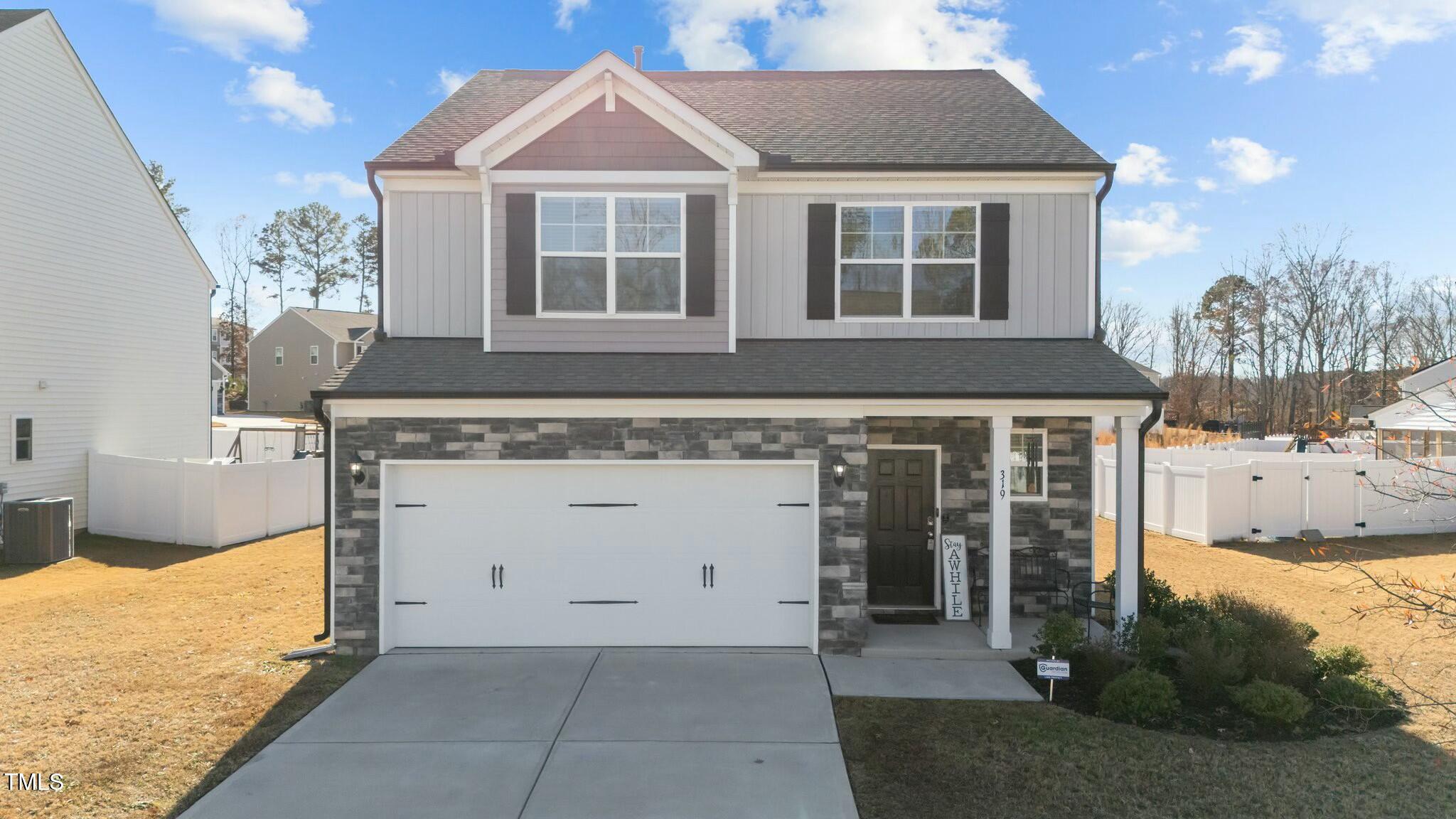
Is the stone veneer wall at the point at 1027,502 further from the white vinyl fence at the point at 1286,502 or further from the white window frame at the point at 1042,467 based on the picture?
the white vinyl fence at the point at 1286,502

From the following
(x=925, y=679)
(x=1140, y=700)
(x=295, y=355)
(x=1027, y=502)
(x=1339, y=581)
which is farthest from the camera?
(x=295, y=355)

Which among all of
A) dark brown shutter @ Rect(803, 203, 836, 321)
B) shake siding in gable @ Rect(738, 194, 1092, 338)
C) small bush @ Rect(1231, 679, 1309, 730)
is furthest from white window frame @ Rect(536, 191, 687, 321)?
small bush @ Rect(1231, 679, 1309, 730)

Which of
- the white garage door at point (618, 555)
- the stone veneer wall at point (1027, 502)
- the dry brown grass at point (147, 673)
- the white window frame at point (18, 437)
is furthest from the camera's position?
the white window frame at point (18, 437)

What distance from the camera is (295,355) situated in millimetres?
42469

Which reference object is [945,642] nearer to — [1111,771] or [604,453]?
[1111,771]

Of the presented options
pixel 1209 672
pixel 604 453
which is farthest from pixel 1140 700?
pixel 604 453

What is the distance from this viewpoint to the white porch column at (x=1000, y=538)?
820 centimetres

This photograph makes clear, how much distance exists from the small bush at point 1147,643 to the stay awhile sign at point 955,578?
5.81ft

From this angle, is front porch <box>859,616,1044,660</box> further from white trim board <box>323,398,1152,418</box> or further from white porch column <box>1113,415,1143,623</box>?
white trim board <box>323,398,1152,418</box>

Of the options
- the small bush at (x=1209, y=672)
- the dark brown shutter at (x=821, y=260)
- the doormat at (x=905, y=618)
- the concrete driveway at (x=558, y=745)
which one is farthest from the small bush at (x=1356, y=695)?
the dark brown shutter at (x=821, y=260)

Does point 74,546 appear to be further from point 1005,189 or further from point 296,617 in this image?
point 1005,189

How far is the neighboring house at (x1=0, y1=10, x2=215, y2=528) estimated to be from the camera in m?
13.5

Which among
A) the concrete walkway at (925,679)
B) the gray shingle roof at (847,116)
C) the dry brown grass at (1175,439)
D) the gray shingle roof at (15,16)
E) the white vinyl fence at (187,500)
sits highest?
the gray shingle roof at (15,16)

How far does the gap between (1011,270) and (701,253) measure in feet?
12.5
